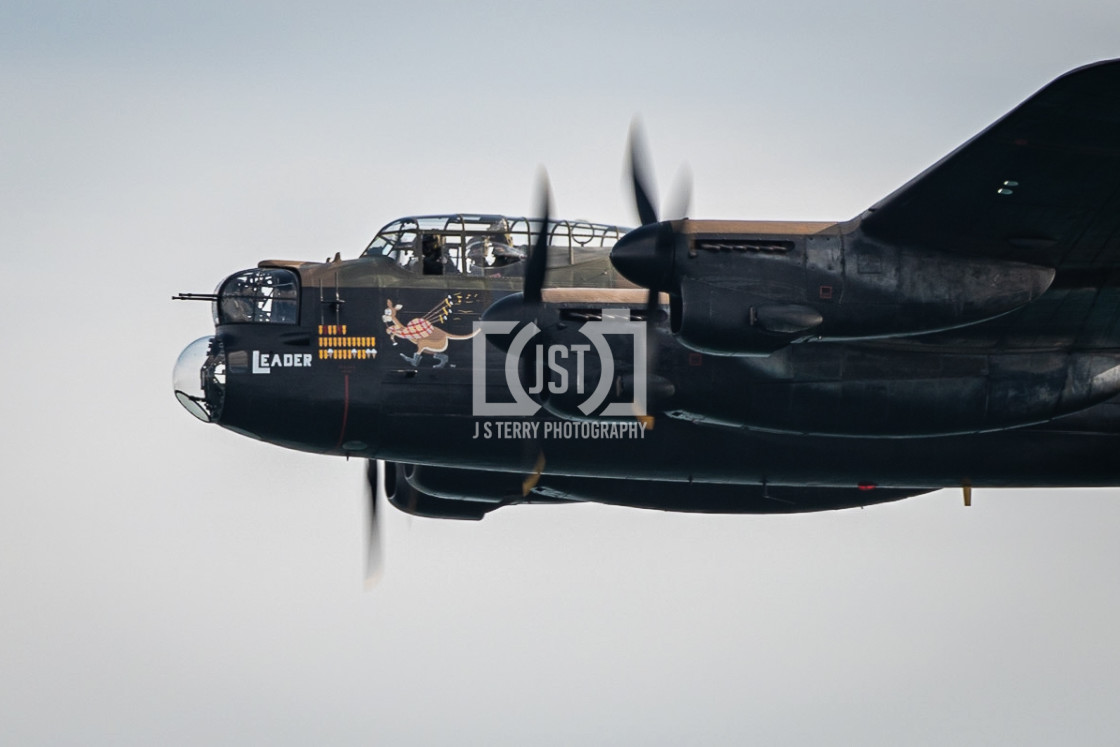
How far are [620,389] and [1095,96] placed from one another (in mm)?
7599

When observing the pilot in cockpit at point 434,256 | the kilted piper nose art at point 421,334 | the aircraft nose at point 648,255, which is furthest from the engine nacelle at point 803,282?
the pilot in cockpit at point 434,256

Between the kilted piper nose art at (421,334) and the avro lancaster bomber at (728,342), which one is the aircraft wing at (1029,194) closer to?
the avro lancaster bomber at (728,342)

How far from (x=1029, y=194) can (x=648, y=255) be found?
510 cm

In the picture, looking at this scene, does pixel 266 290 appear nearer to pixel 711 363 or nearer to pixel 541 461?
pixel 541 461

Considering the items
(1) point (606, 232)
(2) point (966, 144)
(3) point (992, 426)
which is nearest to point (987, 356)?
(3) point (992, 426)

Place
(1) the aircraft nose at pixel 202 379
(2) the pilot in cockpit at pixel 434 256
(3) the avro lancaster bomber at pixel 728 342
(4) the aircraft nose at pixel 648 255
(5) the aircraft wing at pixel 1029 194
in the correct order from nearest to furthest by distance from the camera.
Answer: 1. (5) the aircraft wing at pixel 1029 194
2. (4) the aircraft nose at pixel 648 255
3. (3) the avro lancaster bomber at pixel 728 342
4. (1) the aircraft nose at pixel 202 379
5. (2) the pilot in cockpit at pixel 434 256

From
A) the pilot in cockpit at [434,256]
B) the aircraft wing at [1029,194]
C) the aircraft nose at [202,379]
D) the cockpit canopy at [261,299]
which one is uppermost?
the aircraft wing at [1029,194]

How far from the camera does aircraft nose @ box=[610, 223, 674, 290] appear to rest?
939 inches

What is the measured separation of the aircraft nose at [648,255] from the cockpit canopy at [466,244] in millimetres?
3816

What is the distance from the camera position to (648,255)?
78.2ft

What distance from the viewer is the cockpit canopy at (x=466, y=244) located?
27.7m

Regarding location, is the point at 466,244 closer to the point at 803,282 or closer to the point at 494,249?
the point at 494,249

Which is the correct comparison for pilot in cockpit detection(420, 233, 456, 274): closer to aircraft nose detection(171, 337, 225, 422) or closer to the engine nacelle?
aircraft nose detection(171, 337, 225, 422)
